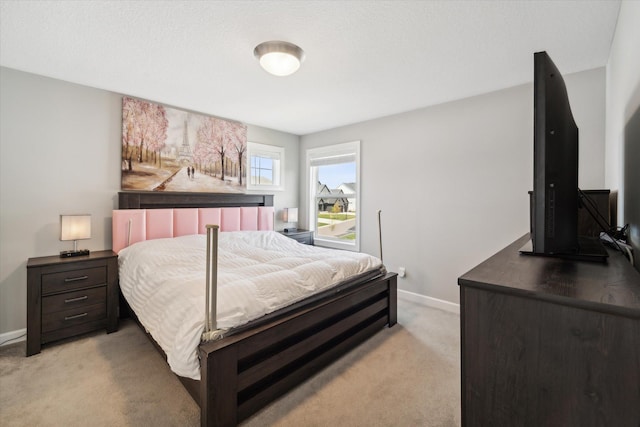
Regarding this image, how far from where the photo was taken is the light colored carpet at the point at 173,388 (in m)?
1.66

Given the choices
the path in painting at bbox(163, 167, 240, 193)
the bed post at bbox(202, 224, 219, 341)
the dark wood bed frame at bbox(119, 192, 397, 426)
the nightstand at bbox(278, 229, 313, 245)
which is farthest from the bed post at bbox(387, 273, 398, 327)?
the path in painting at bbox(163, 167, 240, 193)

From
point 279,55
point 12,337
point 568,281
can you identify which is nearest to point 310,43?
point 279,55

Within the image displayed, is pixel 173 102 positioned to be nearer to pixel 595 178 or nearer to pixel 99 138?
pixel 99 138

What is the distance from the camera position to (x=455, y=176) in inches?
129

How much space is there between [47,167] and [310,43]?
2.76 metres

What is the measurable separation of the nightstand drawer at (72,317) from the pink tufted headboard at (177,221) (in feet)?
1.95

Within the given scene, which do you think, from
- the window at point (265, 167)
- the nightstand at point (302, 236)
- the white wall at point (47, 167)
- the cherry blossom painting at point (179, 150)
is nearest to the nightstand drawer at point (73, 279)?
the white wall at point (47, 167)

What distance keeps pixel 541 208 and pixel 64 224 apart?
355cm

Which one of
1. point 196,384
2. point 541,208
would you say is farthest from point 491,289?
point 196,384

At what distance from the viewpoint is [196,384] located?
158 cm

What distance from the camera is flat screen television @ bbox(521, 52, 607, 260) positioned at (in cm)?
97

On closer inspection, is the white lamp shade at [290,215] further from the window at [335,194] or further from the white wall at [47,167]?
the white wall at [47,167]

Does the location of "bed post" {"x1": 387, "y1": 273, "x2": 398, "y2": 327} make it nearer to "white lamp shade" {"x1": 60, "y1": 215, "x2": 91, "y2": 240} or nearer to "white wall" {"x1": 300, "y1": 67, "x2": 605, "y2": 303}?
"white wall" {"x1": 300, "y1": 67, "x2": 605, "y2": 303}

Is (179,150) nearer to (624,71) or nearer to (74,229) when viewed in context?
(74,229)
